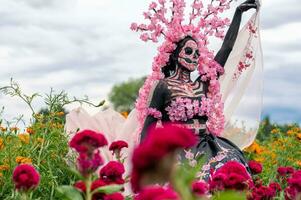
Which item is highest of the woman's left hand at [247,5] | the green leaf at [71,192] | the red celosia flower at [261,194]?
the woman's left hand at [247,5]

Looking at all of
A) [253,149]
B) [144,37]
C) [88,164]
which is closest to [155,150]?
[88,164]

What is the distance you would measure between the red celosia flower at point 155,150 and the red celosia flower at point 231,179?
0.88m

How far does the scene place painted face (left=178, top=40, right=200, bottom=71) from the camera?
4371 mm

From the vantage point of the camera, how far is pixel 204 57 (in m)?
4.47

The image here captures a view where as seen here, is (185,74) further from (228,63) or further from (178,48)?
(228,63)

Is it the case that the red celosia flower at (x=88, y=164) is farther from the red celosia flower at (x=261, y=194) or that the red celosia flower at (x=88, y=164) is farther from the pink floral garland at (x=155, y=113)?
the pink floral garland at (x=155, y=113)

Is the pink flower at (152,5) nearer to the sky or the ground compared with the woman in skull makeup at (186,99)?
nearer to the sky

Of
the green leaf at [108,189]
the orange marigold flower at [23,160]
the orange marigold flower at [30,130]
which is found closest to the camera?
the green leaf at [108,189]

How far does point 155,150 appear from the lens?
804 mm

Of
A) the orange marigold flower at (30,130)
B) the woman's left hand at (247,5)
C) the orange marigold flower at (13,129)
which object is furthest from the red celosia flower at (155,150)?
the woman's left hand at (247,5)

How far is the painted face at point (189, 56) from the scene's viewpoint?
14.3ft

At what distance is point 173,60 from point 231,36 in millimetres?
490

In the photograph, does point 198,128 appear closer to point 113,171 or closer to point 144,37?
point 144,37

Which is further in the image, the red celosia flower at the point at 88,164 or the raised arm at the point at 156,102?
the raised arm at the point at 156,102
